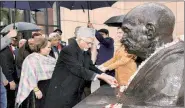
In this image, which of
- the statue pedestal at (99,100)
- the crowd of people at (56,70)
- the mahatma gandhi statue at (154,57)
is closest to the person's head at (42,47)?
the crowd of people at (56,70)

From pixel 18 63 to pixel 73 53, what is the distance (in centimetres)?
172

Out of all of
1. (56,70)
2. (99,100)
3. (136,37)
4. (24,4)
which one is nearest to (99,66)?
(56,70)

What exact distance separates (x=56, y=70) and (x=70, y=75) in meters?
0.19

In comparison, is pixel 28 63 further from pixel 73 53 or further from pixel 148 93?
pixel 148 93

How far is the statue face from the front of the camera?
7.82 feet

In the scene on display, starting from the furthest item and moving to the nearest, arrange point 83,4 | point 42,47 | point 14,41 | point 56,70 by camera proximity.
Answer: point 83,4 < point 14,41 < point 42,47 < point 56,70

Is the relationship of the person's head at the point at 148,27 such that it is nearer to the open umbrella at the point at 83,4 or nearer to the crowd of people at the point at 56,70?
the crowd of people at the point at 56,70

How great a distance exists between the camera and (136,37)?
7.94 ft

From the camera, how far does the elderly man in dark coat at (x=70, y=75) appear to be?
14.3 ft

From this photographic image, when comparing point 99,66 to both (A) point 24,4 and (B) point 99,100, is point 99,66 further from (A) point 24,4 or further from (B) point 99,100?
(B) point 99,100

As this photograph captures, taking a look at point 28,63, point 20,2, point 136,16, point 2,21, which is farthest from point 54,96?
point 2,21

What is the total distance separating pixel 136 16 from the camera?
2387mm

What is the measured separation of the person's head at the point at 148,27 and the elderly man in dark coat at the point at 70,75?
1867 mm

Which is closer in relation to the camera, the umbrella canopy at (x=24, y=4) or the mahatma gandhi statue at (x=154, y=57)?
the mahatma gandhi statue at (x=154, y=57)
